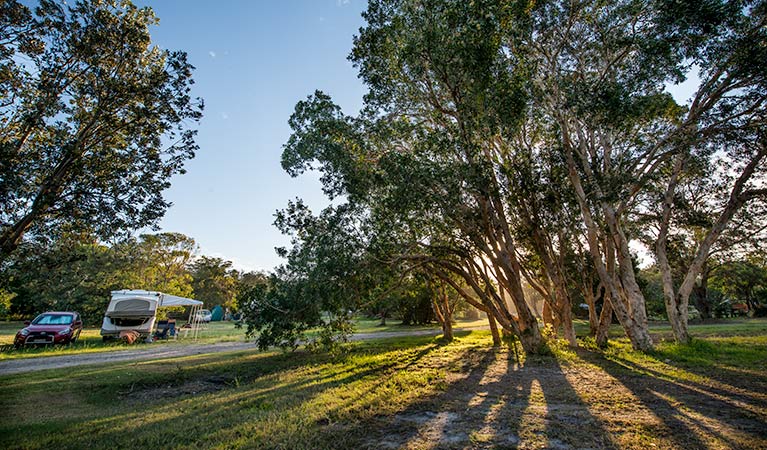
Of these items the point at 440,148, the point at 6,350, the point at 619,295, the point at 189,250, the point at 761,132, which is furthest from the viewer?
the point at 189,250

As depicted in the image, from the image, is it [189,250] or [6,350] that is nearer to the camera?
[6,350]

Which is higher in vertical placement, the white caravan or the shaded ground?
the white caravan

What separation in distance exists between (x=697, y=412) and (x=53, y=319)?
23.4 metres

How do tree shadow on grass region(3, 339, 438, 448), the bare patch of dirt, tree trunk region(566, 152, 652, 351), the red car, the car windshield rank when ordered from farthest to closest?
the car windshield → the red car → tree trunk region(566, 152, 652, 351) → the bare patch of dirt → tree shadow on grass region(3, 339, 438, 448)

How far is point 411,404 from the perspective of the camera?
18.6 ft

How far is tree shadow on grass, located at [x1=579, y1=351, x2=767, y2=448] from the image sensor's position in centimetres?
387

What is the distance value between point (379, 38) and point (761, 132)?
11522 mm

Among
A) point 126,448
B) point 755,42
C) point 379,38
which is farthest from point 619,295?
point 126,448

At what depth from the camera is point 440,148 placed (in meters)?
8.89

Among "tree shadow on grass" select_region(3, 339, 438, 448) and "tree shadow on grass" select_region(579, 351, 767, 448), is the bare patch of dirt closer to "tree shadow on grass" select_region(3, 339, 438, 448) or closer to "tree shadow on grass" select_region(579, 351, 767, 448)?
"tree shadow on grass" select_region(3, 339, 438, 448)

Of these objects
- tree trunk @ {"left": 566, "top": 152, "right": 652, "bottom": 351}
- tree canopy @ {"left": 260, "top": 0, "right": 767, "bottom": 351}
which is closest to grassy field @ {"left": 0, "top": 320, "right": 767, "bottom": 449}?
tree trunk @ {"left": 566, "top": 152, "right": 652, "bottom": 351}

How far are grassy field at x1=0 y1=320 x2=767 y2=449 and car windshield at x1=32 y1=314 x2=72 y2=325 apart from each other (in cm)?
967

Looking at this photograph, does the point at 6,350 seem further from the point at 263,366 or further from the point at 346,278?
the point at 346,278

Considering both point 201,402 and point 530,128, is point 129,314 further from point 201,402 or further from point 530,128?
point 530,128
